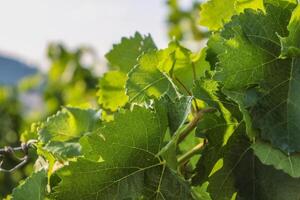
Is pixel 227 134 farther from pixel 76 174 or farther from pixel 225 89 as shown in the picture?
pixel 76 174

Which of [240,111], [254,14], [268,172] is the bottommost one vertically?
[268,172]

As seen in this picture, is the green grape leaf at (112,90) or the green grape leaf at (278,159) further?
→ the green grape leaf at (112,90)

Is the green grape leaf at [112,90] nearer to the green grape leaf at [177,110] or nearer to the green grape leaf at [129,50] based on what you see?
the green grape leaf at [129,50]

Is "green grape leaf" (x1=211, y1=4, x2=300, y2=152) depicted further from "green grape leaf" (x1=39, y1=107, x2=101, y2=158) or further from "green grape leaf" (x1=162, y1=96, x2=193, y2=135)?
"green grape leaf" (x1=39, y1=107, x2=101, y2=158)

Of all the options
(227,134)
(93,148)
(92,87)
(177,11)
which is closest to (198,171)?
(227,134)

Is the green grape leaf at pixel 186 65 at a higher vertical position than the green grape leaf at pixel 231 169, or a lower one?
higher

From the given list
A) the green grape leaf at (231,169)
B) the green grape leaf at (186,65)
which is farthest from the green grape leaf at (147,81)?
the green grape leaf at (231,169)
